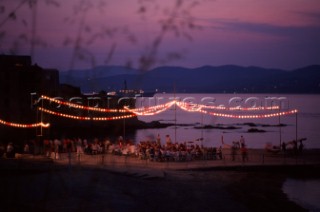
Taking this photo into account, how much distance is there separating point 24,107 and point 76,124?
20180mm

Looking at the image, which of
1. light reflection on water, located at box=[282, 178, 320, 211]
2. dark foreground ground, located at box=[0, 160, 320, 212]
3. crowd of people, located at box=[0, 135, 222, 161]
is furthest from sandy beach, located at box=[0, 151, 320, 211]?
crowd of people, located at box=[0, 135, 222, 161]

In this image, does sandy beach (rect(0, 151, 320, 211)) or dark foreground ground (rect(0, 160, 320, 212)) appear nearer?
dark foreground ground (rect(0, 160, 320, 212))

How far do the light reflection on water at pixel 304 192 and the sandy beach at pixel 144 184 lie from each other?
0.43 metres

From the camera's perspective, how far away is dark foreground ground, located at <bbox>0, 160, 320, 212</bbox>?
58.3 ft

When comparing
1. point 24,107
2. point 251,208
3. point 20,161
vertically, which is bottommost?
point 251,208

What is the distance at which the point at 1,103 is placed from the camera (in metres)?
51.3

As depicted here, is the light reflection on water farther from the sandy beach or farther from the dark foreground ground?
the dark foreground ground

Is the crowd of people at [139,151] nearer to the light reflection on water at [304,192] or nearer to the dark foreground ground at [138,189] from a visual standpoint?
the dark foreground ground at [138,189]

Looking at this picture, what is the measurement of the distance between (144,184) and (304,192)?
1107cm

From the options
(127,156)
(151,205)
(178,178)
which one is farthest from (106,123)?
(151,205)

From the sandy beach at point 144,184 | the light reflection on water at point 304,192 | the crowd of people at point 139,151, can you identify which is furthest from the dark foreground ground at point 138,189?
the crowd of people at point 139,151

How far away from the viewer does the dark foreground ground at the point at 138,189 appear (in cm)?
1778

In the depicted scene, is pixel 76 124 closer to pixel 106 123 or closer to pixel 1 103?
pixel 106 123

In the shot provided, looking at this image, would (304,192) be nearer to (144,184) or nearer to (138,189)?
(144,184)
